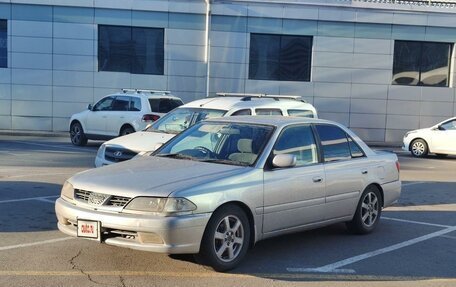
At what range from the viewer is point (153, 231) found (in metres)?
5.27

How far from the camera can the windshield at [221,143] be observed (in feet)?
20.8

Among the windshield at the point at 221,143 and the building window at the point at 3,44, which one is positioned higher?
the building window at the point at 3,44

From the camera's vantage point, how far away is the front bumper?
17.3 ft

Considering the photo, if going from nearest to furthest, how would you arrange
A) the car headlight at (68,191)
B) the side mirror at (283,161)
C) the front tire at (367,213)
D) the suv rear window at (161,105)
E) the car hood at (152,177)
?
the car hood at (152,177), the car headlight at (68,191), the side mirror at (283,161), the front tire at (367,213), the suv rear window at (161,105)

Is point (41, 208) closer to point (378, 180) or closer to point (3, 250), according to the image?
point (3, 250)

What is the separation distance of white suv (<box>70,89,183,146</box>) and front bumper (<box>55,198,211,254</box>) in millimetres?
11616

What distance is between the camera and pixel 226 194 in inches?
222

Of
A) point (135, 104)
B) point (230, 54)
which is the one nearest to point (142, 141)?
point (135, 104)

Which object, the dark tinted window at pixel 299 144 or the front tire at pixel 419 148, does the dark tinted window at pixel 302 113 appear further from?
the front tire at pixel 419 148

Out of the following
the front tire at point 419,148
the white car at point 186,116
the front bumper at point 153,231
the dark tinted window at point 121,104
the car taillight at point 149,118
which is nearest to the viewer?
the front bumper at point 153,231

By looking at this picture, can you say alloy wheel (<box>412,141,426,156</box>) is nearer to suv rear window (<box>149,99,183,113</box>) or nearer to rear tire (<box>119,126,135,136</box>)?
suv rear window (<box>149,99,183,113</box>)

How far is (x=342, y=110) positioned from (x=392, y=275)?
66.1 ft

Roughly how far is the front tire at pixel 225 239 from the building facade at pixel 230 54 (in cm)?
1933

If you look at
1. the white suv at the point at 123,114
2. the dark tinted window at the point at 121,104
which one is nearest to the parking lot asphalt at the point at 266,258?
the white suv at the point at 123,114
